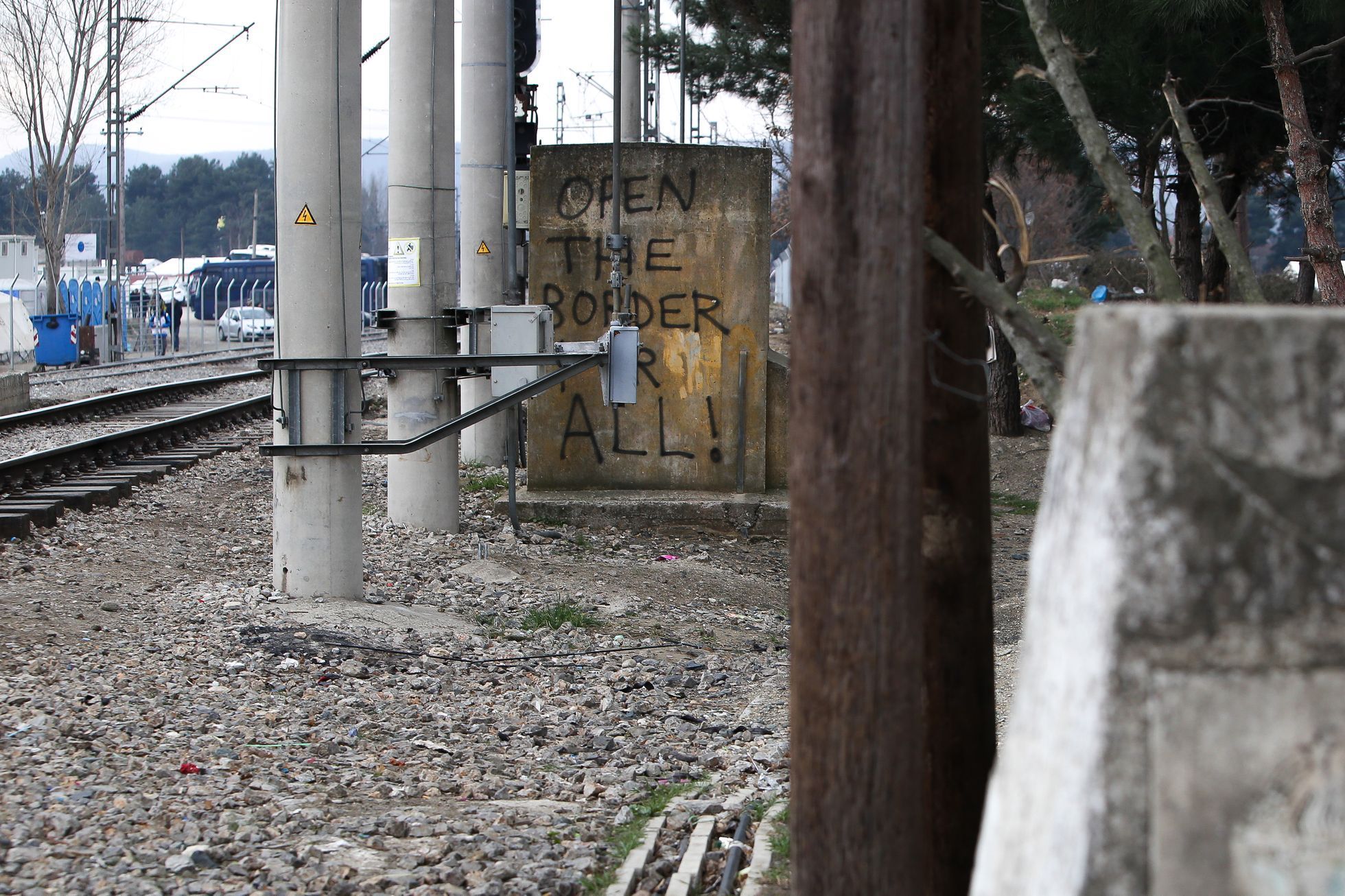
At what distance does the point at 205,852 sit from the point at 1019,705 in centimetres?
306

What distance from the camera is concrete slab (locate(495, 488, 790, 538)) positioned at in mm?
11547

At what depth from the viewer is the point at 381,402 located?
22.0m

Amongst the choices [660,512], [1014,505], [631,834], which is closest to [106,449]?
[660,512]

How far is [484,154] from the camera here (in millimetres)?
14508

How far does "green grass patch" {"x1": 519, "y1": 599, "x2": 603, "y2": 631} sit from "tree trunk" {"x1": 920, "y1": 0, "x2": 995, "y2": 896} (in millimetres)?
4930

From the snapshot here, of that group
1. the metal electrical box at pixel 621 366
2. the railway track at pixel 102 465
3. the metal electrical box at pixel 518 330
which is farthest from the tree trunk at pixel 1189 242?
the railway track at pixel 102 465

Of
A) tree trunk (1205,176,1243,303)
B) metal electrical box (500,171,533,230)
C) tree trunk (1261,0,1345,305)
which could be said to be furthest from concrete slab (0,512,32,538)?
tree trunk (1205,176,1243,303)

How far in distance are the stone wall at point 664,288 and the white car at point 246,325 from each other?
38585 mm

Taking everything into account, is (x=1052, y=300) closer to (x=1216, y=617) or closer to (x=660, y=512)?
(x=660, y=512)

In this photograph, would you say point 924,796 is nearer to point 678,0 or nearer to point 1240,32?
point 1240,32

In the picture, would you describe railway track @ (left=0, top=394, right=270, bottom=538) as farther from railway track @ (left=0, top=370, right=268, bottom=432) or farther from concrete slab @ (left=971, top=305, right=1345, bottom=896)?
concrete slab @ (left=971, top=305, right=1345, bottom=896)

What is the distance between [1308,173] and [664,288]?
207 inches

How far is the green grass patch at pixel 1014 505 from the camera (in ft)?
44.0

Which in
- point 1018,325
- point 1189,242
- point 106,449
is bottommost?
point 106,449
